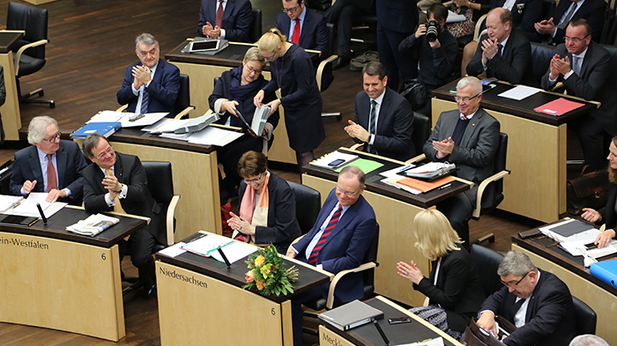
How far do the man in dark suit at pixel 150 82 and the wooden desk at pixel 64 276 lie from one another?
163 centimetres

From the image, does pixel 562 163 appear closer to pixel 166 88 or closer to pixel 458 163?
pixel 458 163

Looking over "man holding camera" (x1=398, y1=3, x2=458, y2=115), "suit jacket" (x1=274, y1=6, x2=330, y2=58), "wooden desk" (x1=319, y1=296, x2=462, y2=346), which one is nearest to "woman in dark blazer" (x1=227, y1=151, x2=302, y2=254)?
"wooden desk" (x1=319, y1=296, x2=462, y2=346)

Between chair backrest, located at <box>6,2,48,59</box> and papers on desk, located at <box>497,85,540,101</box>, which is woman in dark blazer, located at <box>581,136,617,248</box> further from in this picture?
chair backrest, located at <box>6,2,48,59</box>

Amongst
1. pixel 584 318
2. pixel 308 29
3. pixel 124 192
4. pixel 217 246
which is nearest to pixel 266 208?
pixel 217 246

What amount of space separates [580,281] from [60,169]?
380 cm

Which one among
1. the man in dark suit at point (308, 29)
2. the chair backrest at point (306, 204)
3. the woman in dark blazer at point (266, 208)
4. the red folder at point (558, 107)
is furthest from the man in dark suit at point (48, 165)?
the red folder at point (558, 107)

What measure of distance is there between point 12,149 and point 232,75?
111 inches

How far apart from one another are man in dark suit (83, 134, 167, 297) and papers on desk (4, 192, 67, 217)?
0.77 ft

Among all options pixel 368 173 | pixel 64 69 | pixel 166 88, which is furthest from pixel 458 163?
pixel 64 69

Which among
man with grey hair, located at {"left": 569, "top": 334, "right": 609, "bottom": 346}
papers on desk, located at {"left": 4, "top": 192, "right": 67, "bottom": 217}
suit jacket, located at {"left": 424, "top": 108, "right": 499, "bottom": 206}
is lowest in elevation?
papers on desk, located at {"left": 4, "top": 192, "right": 67, "bottom": 217}

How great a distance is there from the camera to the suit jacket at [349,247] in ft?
15.1

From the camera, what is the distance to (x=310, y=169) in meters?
5.54

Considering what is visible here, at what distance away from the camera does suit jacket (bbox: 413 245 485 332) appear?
4.26 m

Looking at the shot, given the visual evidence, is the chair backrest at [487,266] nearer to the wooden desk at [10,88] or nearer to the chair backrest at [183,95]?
the chair backrest at [183,95]
